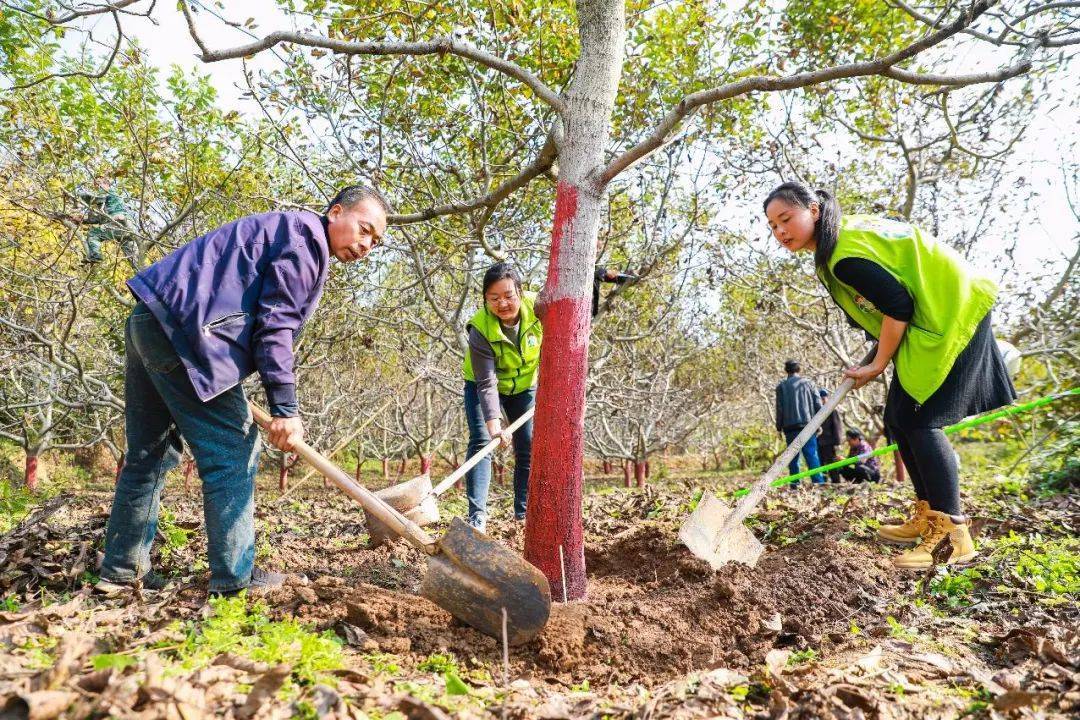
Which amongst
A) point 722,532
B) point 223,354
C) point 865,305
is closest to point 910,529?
point 722,532

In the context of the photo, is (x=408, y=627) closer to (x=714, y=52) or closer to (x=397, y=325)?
(x=714, y=52)

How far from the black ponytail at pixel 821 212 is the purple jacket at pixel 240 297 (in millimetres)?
2190

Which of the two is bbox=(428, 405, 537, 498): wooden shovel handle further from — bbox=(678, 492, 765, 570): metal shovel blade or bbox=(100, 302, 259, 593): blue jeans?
bbox=(100, 302, 259, 593): blue jeans

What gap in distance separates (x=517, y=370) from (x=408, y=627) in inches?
88.6

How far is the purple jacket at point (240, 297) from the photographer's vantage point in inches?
97.0

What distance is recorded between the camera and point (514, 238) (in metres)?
8.00

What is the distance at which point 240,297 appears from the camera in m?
2.57

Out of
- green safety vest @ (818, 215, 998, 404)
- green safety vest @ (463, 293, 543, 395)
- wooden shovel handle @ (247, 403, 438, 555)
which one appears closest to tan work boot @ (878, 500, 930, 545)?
green safety vest @ (818, 215, 998, 404)

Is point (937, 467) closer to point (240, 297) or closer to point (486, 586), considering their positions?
point (486, 586)

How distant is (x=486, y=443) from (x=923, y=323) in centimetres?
277

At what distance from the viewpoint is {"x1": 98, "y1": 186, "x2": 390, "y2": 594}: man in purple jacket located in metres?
2.48

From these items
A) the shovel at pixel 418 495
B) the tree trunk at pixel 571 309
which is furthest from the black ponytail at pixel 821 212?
the shovel at pixel 418 495

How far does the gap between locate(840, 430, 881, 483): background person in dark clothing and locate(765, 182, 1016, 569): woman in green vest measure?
638 cm

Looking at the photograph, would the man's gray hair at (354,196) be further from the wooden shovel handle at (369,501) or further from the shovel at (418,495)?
the shovel at (418,495)
